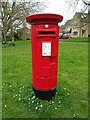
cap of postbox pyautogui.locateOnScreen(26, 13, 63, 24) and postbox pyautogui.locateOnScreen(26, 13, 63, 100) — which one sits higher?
cap of postbox pyautogui.locateOnScreen(26, 13, 63, 24)

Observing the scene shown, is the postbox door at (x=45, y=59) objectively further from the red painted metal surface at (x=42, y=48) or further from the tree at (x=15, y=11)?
the tree at (x=15, y=11)

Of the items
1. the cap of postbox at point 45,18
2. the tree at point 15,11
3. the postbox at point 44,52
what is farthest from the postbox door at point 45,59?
the tree at point 15,11

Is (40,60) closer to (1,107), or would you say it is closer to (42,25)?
(42,25)

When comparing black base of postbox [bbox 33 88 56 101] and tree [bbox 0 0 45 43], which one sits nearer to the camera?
black base of postbox [bbox 33 88 56 101]

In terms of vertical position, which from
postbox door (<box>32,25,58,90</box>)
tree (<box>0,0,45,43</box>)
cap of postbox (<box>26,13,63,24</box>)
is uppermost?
tree (<box>0,0,45,43</box>)

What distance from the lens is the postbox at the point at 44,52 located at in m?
3.65

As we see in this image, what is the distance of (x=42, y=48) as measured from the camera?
3.72 meters

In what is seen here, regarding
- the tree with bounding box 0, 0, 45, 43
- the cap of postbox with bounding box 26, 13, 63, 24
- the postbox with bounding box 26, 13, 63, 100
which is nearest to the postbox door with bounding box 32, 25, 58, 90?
the postbox with bounding box 26, 13, 63, 100

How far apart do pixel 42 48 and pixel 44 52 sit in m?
0.08

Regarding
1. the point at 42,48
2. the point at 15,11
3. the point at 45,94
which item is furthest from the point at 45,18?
the point at 15,11

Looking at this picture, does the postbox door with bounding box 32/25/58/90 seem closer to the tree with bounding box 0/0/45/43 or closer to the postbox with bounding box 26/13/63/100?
the postbox with bounding box 26/13/63/100

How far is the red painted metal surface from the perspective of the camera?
143 inches

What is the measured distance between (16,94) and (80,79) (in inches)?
Answer: 81.7

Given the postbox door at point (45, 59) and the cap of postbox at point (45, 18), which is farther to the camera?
the postbox door at point (45, 59)
